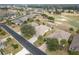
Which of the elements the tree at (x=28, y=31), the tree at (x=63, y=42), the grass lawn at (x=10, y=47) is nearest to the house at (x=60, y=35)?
the tree at (x=63, y=42)

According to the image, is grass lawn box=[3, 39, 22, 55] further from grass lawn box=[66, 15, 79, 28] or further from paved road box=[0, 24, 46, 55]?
grass lawn box=[66, 15, 79, 28]

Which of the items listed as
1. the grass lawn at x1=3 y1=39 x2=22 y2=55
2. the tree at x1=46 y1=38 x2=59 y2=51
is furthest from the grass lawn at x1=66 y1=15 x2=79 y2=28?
the grass lawn at x1=3 y1=39 x2=22 y2=55

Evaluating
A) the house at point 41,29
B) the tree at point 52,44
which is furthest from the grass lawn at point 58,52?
the house at point 41,29

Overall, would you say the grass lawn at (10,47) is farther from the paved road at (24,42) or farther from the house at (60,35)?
the house at (60,35)

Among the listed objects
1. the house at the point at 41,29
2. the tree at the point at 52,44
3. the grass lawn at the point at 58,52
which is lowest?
the grass lawn at the point at 58,52

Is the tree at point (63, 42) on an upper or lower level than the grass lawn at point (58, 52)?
upper

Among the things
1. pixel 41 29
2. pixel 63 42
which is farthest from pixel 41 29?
pixel 63 42
